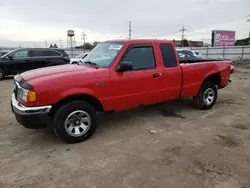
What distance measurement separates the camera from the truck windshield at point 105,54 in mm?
4685

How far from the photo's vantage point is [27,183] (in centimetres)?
305

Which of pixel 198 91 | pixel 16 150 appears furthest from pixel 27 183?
pixel 198 91

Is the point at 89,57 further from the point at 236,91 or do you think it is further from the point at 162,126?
the point at 236,91

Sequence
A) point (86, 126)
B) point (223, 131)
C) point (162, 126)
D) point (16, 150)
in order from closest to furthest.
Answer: point (16, 150) < point (86, 126) < point (223, 131) < point (162, 126)

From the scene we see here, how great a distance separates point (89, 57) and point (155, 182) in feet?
10.7

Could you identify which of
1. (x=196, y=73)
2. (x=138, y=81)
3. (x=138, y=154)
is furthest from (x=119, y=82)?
(x=196, y=73)

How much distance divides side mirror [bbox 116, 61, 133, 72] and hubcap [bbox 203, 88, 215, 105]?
2.72 metres

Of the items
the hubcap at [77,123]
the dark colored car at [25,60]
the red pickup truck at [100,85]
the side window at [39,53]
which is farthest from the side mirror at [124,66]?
the side window at [39,53]

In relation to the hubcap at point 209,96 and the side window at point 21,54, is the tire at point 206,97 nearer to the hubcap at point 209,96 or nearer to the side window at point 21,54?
the hubcap at point 209,96

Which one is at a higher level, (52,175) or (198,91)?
(198,91)

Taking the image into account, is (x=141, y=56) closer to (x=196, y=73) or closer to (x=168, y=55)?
(x=168, y=55)

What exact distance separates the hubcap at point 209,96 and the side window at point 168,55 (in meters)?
1.46

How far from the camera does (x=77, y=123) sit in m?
4.23

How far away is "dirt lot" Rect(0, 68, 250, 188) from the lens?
10.1 ft
